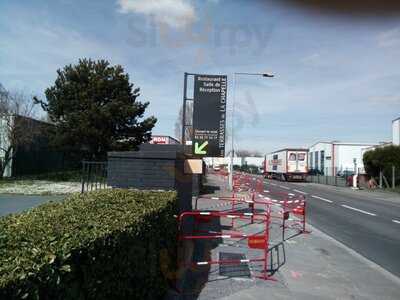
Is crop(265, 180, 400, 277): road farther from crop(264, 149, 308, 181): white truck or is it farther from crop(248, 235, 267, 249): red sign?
crop(264, 149, 308, 181): white truck

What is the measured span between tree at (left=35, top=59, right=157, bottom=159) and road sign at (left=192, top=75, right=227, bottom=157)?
63.9 ft

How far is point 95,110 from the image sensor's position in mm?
34938

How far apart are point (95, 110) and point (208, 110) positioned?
65.3 ft

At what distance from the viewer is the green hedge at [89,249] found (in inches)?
113

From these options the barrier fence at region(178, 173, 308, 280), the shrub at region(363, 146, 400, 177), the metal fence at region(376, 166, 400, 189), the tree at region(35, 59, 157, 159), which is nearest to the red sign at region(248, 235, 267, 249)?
the barrier fence at region(178, 173, 308, 280)

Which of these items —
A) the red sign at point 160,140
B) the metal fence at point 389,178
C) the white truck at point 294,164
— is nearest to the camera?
the metal fence at point 389,178

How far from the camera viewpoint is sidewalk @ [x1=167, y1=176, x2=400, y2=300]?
692 centimetres

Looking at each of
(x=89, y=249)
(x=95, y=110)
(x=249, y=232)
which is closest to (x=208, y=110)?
(x=249, y=232)

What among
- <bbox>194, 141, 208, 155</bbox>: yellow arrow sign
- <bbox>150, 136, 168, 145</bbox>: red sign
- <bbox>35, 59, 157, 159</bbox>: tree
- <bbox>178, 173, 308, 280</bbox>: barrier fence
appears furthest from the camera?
<bbox>150, 136, 168, 145</bbox>: red sign

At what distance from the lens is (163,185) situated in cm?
880

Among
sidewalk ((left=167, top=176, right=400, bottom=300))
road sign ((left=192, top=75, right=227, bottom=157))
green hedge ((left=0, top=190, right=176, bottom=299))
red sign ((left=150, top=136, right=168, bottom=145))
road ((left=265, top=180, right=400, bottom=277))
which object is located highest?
red sign ((left=150, top=136, right=168, bottom=145))

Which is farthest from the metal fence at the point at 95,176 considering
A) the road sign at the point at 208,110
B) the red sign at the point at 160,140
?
the red sign at the point at 160,140

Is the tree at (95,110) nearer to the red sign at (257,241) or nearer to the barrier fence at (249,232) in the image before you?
the barrier fence at (249,232)

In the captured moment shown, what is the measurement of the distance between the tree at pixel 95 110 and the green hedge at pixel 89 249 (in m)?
28.9
